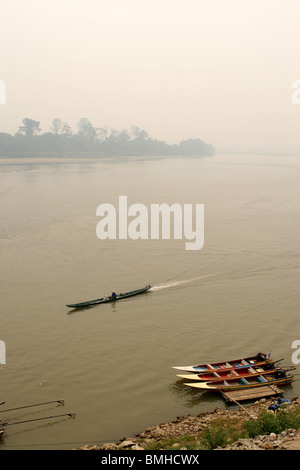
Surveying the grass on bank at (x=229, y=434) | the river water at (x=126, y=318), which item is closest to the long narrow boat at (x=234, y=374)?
the river water at (x=126, y=318)


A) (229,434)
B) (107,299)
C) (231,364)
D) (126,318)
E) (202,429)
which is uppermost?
(107,299)

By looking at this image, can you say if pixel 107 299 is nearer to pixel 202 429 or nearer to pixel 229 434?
pixel 202 429

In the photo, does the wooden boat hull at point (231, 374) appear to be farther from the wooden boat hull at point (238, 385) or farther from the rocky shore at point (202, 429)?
the rocky shore at point (202, 429)

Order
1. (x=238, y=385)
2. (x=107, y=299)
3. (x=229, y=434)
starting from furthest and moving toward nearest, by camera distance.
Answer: (x=107, y=299), (x=238, y=385), (x=229, y=434)

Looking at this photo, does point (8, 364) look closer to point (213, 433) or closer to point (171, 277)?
point (213, 433)

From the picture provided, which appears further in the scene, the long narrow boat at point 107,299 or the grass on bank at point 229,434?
the long narrow boat at point 107,299

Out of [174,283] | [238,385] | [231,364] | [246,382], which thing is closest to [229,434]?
[238,385]

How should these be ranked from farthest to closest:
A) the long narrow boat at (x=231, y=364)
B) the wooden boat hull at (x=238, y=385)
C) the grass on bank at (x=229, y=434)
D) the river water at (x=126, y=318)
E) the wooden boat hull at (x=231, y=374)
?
the long narrow boat at (x=231, y=364) → the wooden boat hull at (x=231, y=374) → the wooden boat hull at (x=238, y=385) → the river water at (x=126, y=318) → the grass on bank at (x=229, y=434)

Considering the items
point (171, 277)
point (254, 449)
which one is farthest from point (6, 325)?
point (254, 449)
